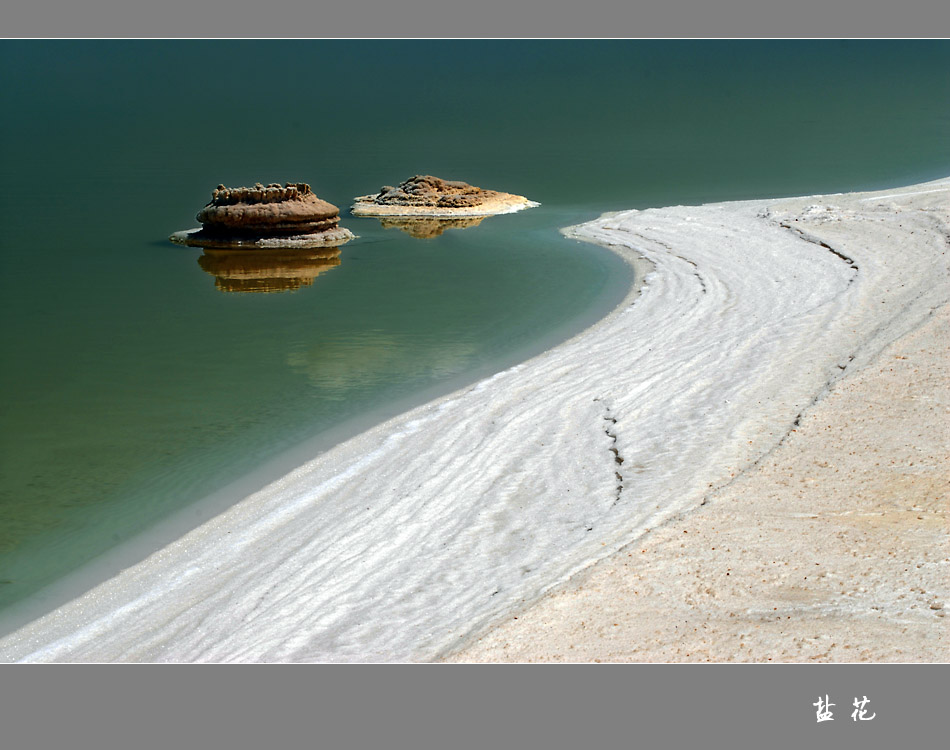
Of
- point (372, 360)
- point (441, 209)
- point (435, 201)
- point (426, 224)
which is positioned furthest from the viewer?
point (435, 201)

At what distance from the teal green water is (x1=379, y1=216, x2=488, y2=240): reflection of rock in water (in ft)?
1.47

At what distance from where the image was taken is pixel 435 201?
23.6 m

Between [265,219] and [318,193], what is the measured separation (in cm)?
673

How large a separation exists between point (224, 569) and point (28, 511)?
1.95 metres

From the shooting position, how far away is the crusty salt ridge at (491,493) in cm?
545

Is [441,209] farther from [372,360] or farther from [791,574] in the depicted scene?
[791,574]

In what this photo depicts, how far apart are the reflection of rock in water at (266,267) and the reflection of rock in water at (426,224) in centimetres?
254

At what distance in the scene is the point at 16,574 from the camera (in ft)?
21.3

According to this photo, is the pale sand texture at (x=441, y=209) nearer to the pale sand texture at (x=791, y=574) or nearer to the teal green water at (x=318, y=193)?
the teal green water at (x=318, y=193)

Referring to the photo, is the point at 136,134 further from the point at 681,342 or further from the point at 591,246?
the point at 681,342

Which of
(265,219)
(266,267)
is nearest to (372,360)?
(266,267)

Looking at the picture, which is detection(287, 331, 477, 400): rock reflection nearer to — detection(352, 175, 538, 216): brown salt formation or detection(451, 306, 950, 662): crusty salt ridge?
detection(451, 306, 950, 662): crusty salt ridge

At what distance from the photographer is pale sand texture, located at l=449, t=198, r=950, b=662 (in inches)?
172

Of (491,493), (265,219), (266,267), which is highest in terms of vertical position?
(265,219)
